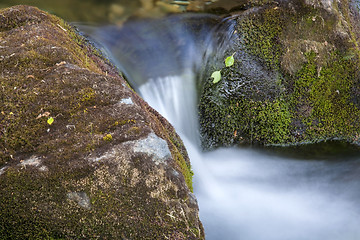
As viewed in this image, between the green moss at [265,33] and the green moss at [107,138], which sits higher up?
the green moss at [265,33]

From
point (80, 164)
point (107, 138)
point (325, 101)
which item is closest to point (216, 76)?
point (325, 101)

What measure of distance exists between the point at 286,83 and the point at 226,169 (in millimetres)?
1733

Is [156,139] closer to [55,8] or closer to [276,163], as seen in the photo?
[276,163]

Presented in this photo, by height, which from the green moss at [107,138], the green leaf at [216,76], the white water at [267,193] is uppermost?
the green leaf at [216,76]

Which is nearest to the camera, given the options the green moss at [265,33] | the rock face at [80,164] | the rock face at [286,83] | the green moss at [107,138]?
the rock face at [80,164]

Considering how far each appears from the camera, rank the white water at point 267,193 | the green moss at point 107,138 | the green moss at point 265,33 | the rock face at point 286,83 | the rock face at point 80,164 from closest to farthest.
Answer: the rock face at point 80,164
the green moss at point 107,138
the white water at point 267,193
the rock face at point 286,83
the green moss at point 265,33

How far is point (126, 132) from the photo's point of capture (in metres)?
2.69

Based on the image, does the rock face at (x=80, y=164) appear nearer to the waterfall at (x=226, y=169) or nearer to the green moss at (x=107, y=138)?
the green moss at (x=107, y=138)

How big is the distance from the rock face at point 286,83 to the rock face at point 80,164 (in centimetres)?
232

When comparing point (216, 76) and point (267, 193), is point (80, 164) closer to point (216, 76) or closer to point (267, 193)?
point (216, 76)

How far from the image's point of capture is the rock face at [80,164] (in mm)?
2361

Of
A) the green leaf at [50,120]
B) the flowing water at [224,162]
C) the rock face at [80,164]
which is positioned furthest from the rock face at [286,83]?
the green leaf at [50,120]

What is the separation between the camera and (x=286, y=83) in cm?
501

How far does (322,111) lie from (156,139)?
11.3 ft
